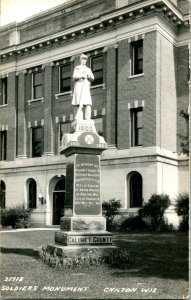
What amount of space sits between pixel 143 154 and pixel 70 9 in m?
11.1

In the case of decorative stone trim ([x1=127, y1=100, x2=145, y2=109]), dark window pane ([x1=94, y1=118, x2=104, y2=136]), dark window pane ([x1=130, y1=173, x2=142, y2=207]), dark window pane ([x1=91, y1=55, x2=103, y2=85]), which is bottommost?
dark window pane ([x1=130, y1=173, x2=142, y2=207])

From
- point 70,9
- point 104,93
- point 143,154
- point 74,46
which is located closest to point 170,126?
point 143,154

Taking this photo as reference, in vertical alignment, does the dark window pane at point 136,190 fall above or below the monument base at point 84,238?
above

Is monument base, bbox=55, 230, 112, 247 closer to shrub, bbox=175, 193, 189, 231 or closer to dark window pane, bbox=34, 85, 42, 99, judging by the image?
shrub, bbox=175, 193, 189, 231

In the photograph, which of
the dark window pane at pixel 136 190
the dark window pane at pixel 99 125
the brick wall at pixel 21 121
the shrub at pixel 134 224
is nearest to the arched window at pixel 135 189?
the dark window pane at pixel 136 190

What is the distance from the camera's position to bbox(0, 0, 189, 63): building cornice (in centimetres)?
2534

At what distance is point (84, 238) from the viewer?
38.7 ft

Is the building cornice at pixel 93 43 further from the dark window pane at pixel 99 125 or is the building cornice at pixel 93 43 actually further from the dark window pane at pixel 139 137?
the dark window pane at pixel 139 137

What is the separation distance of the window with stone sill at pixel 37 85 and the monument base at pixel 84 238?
2040 centimetres

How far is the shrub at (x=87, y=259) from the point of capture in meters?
11.1

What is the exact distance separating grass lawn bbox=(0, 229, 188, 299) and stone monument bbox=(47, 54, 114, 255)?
97 centimetres

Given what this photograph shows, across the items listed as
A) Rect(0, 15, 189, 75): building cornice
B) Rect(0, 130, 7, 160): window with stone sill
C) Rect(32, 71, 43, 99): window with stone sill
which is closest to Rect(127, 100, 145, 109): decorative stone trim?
Rect(0, 15, 189, 75): building cornice

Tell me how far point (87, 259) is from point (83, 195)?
65.8 inches

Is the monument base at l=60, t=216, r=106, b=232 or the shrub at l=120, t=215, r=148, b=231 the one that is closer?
the monument base at l=60, t=216, r=106, b=232
